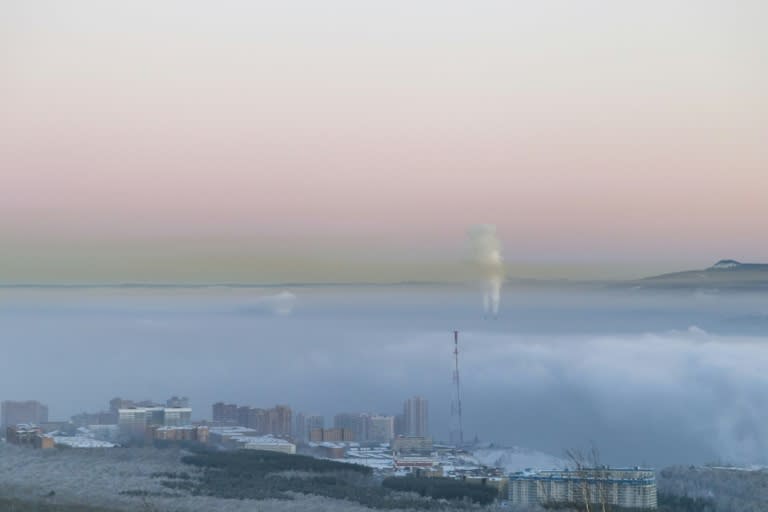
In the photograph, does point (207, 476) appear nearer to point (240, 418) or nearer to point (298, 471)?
point (298, 471)

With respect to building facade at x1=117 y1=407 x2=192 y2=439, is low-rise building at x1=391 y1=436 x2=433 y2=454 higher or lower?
lower

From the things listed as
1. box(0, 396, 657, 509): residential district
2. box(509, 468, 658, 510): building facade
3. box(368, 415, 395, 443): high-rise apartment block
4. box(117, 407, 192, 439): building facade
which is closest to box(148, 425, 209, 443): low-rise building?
box(0, 396, 657, 509): residential district

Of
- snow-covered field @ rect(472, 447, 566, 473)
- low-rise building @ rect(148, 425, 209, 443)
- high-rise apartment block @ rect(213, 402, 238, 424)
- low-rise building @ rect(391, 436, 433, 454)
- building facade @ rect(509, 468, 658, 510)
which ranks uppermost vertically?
high-rise apartment block @ rect(213, 402, 238, 424)

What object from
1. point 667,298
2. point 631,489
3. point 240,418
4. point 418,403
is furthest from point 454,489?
point 667,298

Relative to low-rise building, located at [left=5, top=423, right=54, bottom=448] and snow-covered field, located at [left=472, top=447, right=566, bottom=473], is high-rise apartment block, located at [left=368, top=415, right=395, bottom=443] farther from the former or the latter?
low-rise building, located at [left=5, top=423, right=54, bottom=448]

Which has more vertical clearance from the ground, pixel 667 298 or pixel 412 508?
pixel 667 298

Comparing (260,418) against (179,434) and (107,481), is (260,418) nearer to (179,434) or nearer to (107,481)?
(179,434)

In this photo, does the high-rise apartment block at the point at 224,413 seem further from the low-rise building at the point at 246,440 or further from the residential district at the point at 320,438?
the low-rise building at the point at 246,440

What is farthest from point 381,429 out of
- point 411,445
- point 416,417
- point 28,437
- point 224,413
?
point 28,437
